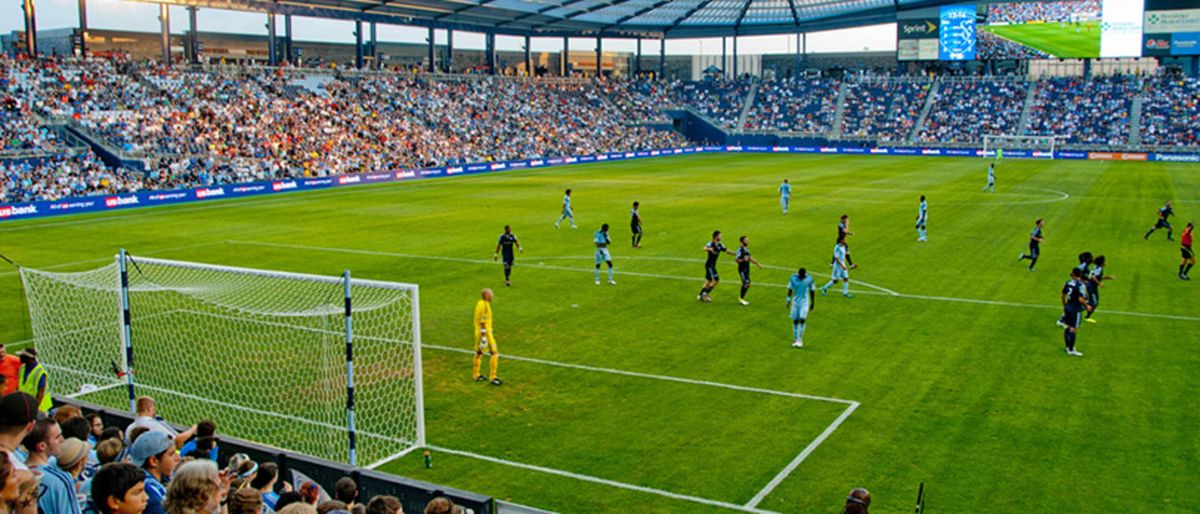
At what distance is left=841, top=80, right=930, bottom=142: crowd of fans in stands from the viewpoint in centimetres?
9625

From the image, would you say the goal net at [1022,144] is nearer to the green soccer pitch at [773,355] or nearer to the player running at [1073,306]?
the green soccer pitch at [773,355]

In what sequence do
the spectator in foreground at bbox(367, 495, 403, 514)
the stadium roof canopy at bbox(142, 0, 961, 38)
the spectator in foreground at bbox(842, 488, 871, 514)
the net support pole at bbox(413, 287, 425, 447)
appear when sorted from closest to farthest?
the spectator in foreground at bbox(367, 495, 403, 514) < the spectator in foreground at bbox(842, 488, 871, 514) < the net support pole at bbox(413, 287, 425, 447) < the stadium roof canopy at bbox(142, 0, 961, 38)

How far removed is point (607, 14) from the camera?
95938mm

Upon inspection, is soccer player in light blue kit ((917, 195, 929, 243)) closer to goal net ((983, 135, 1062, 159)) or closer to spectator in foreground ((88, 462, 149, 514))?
spectator in foreground ((88, 462, 149, 514))

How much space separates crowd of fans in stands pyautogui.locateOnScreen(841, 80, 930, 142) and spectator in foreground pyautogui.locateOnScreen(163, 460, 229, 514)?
312 feet

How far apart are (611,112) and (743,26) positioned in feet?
66.6

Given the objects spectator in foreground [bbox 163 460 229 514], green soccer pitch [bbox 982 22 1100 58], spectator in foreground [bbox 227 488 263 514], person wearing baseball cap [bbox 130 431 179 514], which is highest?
green soccer pitch [bbox 982 22 1100 58]

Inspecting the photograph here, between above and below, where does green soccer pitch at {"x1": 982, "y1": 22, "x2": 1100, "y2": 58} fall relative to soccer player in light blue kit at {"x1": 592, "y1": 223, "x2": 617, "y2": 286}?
above

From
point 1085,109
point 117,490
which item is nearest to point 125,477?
point 117,490

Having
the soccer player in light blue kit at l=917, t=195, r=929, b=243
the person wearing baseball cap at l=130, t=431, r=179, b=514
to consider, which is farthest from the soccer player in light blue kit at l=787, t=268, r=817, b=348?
the soccer player in light blue kit at l=917, t=195, r=929, b=243

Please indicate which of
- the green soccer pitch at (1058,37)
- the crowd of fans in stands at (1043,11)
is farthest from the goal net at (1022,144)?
the crowd of fans in stands at (1043,11)

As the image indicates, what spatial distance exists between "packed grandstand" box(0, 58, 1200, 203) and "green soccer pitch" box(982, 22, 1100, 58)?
15.5 feet

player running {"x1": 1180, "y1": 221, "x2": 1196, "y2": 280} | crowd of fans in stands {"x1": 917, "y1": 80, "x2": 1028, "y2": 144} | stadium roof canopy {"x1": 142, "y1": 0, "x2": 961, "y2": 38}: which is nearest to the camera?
player running {"x1": 1180, "y1": 221, "x2": 1196, "y2": 280}

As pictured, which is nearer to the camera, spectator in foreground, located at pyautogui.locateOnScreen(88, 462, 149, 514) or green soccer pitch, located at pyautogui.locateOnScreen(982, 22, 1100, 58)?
spectator in foreground, located at pyautogui.locateOnScreen(88, 462, 149, 514)
